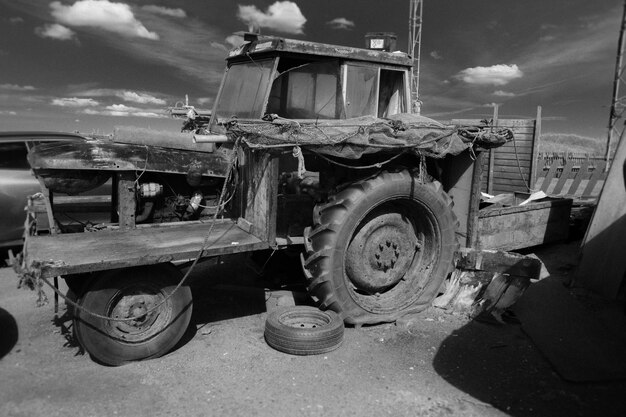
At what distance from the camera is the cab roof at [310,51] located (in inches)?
187

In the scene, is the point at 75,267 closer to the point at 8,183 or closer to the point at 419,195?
the point at 419,195

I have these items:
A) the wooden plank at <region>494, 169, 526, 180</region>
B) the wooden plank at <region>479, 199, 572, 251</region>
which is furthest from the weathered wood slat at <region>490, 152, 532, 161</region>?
the wooden plank at <region>479, 199, 572, 251</region>

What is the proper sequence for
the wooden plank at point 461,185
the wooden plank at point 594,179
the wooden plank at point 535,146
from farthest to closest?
the wooden plank at point 594,179 → the wooden plank at point 535,146 → the wooden plank at point 461,185

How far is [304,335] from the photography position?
382cm

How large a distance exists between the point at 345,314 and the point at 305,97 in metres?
2.31

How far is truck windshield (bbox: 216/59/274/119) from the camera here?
16.1ft

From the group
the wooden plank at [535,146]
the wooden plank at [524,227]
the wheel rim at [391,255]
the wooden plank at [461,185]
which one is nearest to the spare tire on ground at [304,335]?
the wheel rim at [391,255]

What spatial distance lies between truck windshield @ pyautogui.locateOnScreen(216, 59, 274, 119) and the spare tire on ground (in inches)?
83.5

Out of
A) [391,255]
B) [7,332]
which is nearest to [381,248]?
[391,255]

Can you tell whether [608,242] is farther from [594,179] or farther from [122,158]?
[594,179]

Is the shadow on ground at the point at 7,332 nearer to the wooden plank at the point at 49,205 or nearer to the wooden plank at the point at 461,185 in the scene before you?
the wooden plank at the point at 49,205

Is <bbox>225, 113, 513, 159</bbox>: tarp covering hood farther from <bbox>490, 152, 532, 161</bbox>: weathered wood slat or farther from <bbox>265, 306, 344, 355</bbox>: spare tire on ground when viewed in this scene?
<bbox>490, 152, 532, 161</bbox>: weathered wood slat

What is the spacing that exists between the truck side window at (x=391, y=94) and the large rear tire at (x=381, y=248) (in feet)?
4.24

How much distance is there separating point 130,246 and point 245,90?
7.61 ft
